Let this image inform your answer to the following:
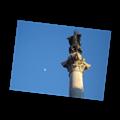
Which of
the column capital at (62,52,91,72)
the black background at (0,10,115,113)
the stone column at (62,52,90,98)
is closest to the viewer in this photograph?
the black background at (0,10,115,113)

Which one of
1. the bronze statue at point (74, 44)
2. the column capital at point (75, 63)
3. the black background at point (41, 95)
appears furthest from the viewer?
the bronze statue at point (74, 44)

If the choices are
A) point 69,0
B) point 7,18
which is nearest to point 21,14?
point 7,18

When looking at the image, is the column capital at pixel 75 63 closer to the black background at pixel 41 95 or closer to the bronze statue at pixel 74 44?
the bronze statue at pixel 74 44

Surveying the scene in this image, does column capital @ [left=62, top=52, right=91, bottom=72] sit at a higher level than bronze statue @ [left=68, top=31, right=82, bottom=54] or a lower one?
lower

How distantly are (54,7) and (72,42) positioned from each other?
3.68 meters

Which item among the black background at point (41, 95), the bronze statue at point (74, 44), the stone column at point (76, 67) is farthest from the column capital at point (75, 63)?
the black background at point (41, 95)

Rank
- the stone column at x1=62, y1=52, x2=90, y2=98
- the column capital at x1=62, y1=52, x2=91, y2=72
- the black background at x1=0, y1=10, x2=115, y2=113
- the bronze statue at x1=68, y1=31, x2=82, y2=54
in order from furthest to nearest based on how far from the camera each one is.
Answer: the bronze statue at x1=68, y1=31, x2=82, y2=54 < the column capital at x1=62, y1=52, x2=91, y2=72 < the stone column at x1=62, y1=52, x2=90, y2=98 < the black background at x1=0, y1=10, x2=115, y2=113

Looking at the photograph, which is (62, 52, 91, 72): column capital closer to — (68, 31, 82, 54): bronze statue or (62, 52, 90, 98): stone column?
(62, 52, 90, 98): stone column

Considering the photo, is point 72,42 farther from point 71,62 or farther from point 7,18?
point 7,18

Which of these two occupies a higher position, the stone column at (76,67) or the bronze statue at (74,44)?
the bronze statue at (74,44)

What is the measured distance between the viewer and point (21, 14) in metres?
12.2

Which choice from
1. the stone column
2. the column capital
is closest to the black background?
the stone column

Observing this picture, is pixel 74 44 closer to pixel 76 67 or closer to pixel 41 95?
pixel 76 67

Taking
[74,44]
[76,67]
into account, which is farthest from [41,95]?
[74,44]
